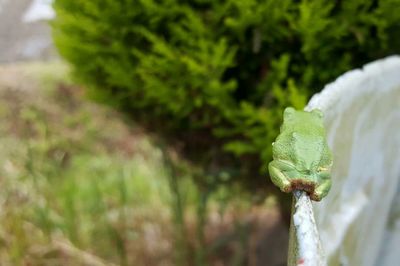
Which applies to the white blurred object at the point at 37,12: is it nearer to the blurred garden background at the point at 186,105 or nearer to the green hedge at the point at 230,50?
the blurred garden background at the point at 186,105

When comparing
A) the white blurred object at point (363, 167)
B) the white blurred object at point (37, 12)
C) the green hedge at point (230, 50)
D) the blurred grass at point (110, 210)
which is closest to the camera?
the white blurred object at point (363, 167)

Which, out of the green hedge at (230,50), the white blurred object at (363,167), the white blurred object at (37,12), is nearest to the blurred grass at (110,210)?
the green hedge at (230,50)

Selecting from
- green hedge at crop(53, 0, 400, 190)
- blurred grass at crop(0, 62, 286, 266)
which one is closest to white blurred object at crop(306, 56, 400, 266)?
green hedge at crop(53, 0, 400, 190)

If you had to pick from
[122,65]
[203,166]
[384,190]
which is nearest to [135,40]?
[122,65]

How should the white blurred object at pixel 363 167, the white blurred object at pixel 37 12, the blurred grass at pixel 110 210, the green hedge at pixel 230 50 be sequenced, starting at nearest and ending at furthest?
the white blurred object at pixel 363 167, the green hedge at pixel 230 50, the blurred grass at pixel 110 210, the white blurred object at pixel 37 12

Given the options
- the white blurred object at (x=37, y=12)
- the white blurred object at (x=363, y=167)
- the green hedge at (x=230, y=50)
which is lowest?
the white blurred object at (x=363, y=167)

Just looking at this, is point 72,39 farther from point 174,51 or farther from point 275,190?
point 275,190

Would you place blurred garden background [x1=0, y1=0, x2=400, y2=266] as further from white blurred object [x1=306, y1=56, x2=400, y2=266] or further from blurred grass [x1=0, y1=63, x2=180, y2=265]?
white blurred object [x1=306, y1=56, x2=400, y2=266]

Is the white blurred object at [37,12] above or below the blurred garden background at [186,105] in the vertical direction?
above
